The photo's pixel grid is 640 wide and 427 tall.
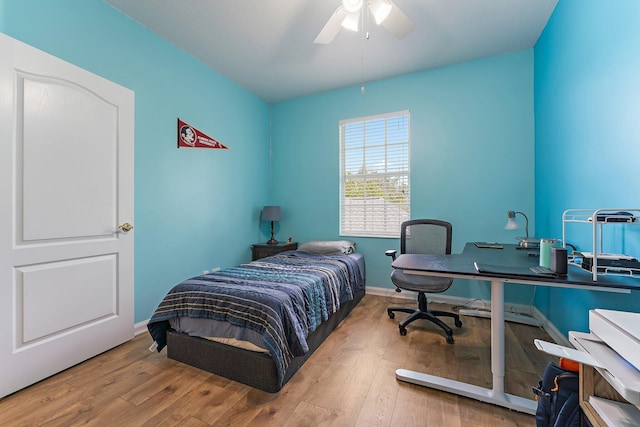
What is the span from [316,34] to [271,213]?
2256mm

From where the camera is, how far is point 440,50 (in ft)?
9.30

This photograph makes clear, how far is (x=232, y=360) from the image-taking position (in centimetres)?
174

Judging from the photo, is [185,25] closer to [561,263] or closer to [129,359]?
[129,359]

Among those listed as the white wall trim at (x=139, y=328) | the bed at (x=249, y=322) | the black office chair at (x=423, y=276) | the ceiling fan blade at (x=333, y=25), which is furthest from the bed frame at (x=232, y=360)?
the ceiling fan blade at (x=333, y=25)

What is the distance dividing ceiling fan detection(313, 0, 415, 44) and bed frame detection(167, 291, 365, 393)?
7.81ft

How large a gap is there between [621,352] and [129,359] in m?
2.72

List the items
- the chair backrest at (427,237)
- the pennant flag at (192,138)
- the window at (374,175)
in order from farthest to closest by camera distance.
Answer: the window at (374,175)
the pennant flag at (192,138)
the chair backrest at (427,237)

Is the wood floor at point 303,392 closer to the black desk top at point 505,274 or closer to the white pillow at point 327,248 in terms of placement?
the black desk top at point 505,274

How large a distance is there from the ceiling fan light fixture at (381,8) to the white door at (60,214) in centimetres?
214

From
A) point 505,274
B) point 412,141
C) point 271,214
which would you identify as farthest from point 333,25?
point 271,214

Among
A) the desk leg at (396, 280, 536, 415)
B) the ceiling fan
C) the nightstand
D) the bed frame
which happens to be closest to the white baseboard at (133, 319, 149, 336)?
the bed frame

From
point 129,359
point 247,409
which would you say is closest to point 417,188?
point 247,409

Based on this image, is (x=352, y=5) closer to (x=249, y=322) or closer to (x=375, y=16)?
(x=375, y=16)

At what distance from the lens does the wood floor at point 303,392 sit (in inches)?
55.7
